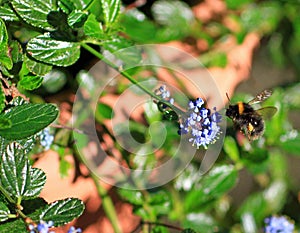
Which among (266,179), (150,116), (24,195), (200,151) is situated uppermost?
(24,195)

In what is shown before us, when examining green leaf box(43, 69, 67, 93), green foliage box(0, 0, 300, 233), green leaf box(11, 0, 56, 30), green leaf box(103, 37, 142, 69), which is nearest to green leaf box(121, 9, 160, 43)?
green foliage box(0, 0, 300, 233)

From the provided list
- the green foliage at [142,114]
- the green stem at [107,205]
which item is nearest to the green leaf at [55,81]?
the green foliage at [142,114]

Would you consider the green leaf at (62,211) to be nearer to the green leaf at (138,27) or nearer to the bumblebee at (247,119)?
the bumblebee at (247,119)

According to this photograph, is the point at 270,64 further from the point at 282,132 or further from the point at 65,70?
the point at 65,70

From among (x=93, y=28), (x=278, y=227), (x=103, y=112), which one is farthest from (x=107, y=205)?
(x=93, y=28)

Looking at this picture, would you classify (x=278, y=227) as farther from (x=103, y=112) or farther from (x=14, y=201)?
(x=14, y=201)

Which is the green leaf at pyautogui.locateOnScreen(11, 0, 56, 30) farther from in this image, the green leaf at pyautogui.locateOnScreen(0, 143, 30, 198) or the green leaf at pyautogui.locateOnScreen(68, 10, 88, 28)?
the green leaf at pyautogui.locateOnScreen(0, 143, 30, 198)

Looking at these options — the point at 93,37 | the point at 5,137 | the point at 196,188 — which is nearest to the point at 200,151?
the point at 196,188
